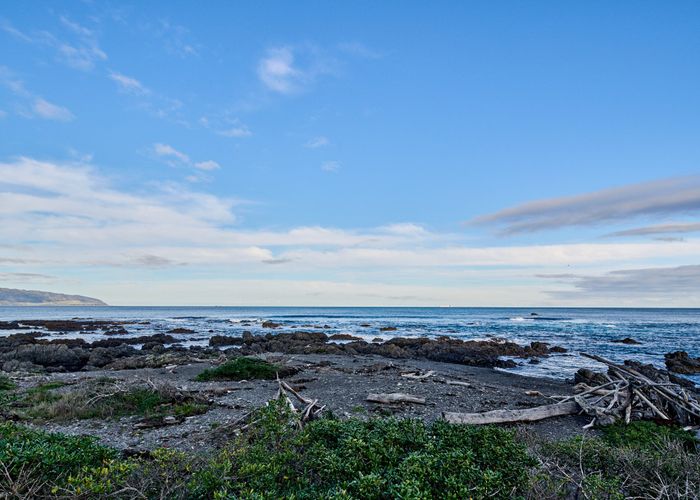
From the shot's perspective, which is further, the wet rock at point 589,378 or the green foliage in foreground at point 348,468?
the wet rock at point 589,378

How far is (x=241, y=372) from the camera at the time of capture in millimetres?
15453

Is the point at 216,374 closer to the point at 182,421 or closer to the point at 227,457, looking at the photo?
the point at 182,421

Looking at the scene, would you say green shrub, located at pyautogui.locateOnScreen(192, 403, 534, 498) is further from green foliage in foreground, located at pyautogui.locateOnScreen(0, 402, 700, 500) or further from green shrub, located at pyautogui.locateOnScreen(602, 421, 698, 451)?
green shrub, located at pyautogui.locateOnScreen(602, 421, 698, 451)

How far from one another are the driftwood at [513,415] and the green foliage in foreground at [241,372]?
8190mm

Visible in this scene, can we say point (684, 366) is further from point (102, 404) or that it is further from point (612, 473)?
point (102, 404)

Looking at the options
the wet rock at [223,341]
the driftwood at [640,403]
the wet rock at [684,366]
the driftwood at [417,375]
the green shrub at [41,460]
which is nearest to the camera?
the green shrub at [41,460]

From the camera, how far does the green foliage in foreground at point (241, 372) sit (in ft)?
50.1

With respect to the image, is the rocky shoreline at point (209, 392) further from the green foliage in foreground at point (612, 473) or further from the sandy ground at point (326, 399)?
the green foliage in foreground at point (612, 473)

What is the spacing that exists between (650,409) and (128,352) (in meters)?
28.0

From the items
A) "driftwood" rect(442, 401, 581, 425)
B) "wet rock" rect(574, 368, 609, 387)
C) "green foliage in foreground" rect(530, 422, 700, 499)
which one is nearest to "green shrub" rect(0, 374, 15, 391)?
"driftwood" rect(442, 401, 581, 425)

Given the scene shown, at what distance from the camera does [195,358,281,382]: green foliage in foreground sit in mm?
15258

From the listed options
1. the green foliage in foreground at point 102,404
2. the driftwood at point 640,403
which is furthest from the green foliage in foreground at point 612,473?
the green foliage in foreground at point 102,404

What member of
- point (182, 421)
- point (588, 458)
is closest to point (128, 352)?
point (182, 421)

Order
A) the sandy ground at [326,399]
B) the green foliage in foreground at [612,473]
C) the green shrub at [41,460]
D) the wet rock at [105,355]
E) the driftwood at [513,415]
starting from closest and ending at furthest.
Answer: the green shrub at [41,460], the green foliage in foreground at [612,473], the sandy ground at [326,399], the driftwood at [513,415], the wet rock at [105,355]
